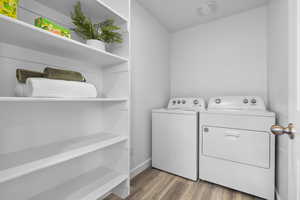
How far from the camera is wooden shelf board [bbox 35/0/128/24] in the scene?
958mm

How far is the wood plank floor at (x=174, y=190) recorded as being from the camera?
4.28 ft

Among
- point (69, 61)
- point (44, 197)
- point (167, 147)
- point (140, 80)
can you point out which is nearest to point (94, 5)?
point (69, 61)

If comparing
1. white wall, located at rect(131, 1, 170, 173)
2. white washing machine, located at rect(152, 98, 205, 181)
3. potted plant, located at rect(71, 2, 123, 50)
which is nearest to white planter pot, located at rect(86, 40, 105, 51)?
potted plant, located at rect(71, 2, 123, 50)

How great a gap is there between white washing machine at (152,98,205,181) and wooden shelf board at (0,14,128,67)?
3.25 ft

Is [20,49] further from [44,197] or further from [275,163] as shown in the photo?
[275,163]

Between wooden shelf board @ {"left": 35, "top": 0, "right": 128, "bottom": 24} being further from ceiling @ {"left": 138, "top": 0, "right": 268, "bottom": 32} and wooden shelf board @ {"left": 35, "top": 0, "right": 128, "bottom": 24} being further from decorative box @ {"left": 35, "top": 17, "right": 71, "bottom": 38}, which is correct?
ceiling @ {"left": 138, "top": 0, "right": 268, "bottom": 32}

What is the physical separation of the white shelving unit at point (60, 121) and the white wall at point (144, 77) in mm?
407

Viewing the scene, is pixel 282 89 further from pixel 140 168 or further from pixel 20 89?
pixel 20 89

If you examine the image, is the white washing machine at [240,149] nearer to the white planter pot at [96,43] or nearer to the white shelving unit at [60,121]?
the white shelving unit at [60,121]

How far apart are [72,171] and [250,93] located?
2.30 meters

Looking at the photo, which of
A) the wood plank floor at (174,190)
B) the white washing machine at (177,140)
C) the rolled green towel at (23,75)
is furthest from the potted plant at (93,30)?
the wood plank floor at (174,190)

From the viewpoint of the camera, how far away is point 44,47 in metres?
0.87

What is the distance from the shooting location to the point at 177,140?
1.68m

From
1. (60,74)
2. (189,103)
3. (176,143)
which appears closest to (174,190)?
(176,143)
